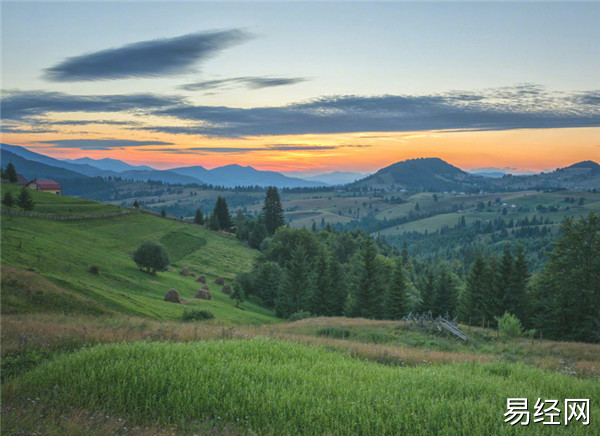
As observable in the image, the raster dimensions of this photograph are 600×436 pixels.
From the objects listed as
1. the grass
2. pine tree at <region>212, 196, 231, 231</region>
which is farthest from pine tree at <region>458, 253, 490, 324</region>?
pine tree at <region>212, 196, 231, 231</region>

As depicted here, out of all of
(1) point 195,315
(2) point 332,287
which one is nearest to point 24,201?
(1) point 195,315

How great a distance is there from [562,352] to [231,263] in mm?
72874

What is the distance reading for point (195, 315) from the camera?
34875mm

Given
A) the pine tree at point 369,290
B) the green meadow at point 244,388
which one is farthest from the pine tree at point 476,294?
the green meadow at point 244,388

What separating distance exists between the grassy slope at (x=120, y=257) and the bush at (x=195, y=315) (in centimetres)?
138

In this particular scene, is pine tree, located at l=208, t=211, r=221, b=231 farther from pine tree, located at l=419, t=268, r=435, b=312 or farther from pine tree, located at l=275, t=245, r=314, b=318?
pine tree, located at l=419, t=268, r=435, b=312

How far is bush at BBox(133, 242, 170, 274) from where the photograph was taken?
53.6 metres

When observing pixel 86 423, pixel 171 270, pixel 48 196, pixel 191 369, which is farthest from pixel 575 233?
Answer: pixel 48 196

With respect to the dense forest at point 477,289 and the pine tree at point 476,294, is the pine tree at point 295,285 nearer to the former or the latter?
the dense forest at point 477,289

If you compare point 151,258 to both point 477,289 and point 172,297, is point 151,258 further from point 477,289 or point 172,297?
point 477,289

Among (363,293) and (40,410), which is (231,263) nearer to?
(363,293)

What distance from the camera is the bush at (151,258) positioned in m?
53.6

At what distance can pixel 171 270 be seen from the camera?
66.0 metres

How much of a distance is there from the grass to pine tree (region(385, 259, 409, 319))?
1791 inches
